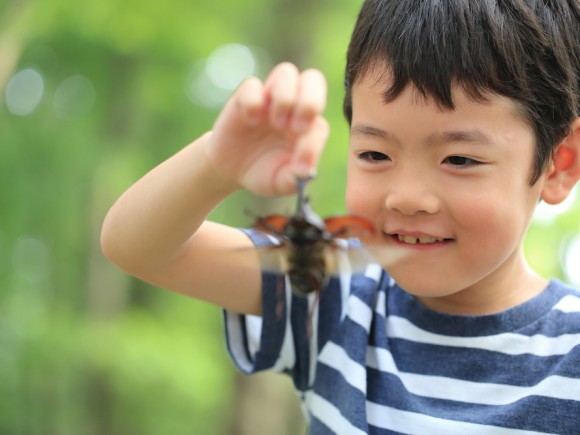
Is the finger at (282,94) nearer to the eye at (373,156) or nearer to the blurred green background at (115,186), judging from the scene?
the eye at (373,156)

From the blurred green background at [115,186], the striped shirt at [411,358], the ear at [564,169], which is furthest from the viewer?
the blurred green background at [115,186]

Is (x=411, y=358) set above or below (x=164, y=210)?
below

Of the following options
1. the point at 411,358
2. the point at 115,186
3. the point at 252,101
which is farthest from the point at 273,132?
the point at 115,186

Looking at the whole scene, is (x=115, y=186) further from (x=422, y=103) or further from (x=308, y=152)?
(x=308, y=152)

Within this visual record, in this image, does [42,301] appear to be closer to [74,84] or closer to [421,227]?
[74,84]

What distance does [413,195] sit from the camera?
169 centimetres

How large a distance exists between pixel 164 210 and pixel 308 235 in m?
0.60

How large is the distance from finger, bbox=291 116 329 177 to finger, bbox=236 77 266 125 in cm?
11

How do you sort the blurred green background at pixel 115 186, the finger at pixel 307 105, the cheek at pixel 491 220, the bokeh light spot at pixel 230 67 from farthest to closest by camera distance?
1. the bokeh light spot at pixel 230 67
2. the blurred green background at pixel 115 186
3. the cheek at pixel 491 220
4. the finger at pixel 307 105

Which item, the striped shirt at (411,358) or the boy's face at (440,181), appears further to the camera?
the striped shirt at (411,358)

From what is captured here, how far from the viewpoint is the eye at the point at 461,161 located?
68.2 inches

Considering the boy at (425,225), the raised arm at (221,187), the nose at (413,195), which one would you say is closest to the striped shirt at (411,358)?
the boy at (425,225)

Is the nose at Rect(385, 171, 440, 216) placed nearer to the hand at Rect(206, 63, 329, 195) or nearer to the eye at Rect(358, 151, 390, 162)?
the eye at Rect(358, 151, 390, 162)

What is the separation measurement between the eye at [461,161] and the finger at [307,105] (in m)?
0.56
